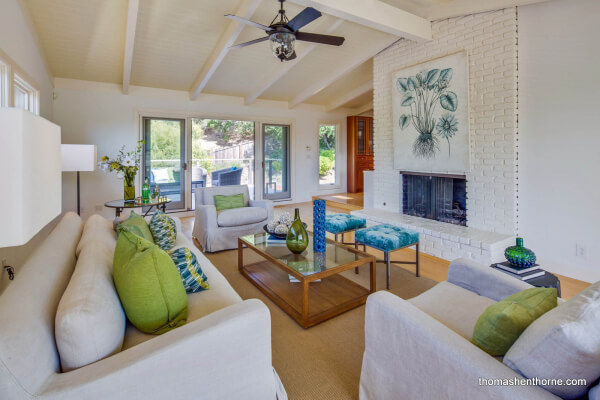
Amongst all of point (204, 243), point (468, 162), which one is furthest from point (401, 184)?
point (204, 243)

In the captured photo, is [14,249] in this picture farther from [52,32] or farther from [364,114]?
[364,114]

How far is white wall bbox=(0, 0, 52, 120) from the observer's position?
2447mm

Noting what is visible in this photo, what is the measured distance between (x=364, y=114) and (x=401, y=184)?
14.8 ft

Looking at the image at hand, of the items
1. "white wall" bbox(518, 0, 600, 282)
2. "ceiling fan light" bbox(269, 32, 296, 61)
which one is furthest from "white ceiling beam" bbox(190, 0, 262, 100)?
"white wall" bbox(518, 0, 600, 282)

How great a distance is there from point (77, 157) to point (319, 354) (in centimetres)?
314

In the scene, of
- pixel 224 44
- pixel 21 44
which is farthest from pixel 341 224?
pixel 21 44

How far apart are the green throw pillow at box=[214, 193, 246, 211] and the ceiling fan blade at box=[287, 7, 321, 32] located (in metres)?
2.22

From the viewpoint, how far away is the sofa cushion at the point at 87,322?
0.96m

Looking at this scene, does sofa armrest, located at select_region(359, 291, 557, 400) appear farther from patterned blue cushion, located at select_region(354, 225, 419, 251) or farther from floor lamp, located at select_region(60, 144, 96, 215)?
floor lamp, located at select_region(60, 144, 96, 215)

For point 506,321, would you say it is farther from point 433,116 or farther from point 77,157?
point 77,157

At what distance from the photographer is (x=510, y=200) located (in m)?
3.34

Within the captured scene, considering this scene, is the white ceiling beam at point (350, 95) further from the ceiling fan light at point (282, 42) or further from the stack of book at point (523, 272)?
the stack of book at point (523, 272)

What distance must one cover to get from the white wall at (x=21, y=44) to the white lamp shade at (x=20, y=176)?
2648 mm

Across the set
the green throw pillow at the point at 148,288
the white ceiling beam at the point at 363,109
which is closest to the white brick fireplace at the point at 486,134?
the green throw pillow at the point at 148,288
